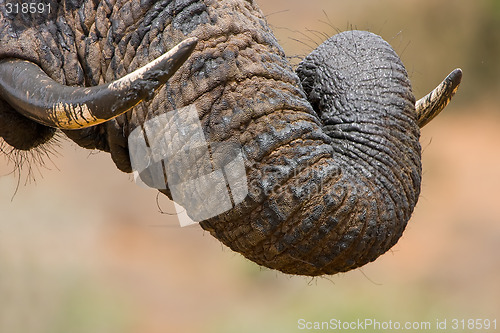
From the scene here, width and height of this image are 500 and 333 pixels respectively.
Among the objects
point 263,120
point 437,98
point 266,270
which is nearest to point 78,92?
point 263,120

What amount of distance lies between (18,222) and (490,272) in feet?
10.4

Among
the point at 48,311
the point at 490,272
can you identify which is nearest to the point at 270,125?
the point at 48,311

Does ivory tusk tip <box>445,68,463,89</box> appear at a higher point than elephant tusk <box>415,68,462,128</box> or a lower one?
higher

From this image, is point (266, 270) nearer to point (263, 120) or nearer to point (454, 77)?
point (454, 77)

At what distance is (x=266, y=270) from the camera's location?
242 inches

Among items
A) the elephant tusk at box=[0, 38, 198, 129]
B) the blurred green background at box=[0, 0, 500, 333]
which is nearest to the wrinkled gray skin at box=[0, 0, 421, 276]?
the elephant tusk at box=[0, 38, 198, 129]

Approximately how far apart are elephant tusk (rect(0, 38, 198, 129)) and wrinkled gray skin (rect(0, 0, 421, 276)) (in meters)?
0.09

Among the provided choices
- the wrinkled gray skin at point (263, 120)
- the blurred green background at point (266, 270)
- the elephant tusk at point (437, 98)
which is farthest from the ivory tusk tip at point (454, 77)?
the blurred green background at point (266, 270)

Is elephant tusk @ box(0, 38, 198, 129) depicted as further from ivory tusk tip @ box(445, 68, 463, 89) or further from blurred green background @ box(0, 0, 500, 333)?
blurred green background @ box(0, 0, 500, 333)

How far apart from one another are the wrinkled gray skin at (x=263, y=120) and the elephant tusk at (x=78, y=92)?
3.7 inches

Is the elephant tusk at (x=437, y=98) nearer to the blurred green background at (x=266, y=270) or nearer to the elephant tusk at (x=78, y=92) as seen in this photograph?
the elephant tusk at (x=78, y=92)

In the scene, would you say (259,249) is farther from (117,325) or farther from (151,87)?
(117,325)

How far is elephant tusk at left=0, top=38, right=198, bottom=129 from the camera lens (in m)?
1.67

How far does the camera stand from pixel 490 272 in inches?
247
